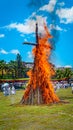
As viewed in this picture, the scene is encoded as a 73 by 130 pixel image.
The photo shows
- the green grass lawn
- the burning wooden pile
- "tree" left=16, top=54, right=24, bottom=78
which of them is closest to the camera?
the green grass lawn

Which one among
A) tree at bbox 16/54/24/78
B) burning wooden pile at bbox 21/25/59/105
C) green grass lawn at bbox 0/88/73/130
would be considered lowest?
green grass lawn at bbox 0/88/73/130

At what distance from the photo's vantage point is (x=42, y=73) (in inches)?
1225

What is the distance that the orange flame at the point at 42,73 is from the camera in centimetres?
3043

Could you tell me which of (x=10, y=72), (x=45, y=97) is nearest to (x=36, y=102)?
(x=45, y=97)

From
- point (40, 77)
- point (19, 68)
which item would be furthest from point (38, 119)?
point (19, 68)

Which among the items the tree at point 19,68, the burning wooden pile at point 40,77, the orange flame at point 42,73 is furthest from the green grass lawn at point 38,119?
the tree at point 19,68

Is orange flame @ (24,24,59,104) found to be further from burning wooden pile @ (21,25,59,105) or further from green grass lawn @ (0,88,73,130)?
green grass lawn @ (0,88,73,130)

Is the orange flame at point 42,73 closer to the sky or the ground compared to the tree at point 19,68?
closer to the ground

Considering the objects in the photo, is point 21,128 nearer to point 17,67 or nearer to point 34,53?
point 34,53

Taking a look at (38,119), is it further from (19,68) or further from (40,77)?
(19,68)

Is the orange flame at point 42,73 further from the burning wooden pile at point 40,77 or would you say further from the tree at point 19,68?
the tree at point 19,68

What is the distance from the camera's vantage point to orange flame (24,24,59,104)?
1198 inches

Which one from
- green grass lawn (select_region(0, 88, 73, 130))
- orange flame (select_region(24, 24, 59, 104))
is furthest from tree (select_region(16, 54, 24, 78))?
green grass lawn (select_region(0, 88, 73, 130))

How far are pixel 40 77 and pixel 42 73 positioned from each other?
0.46m
